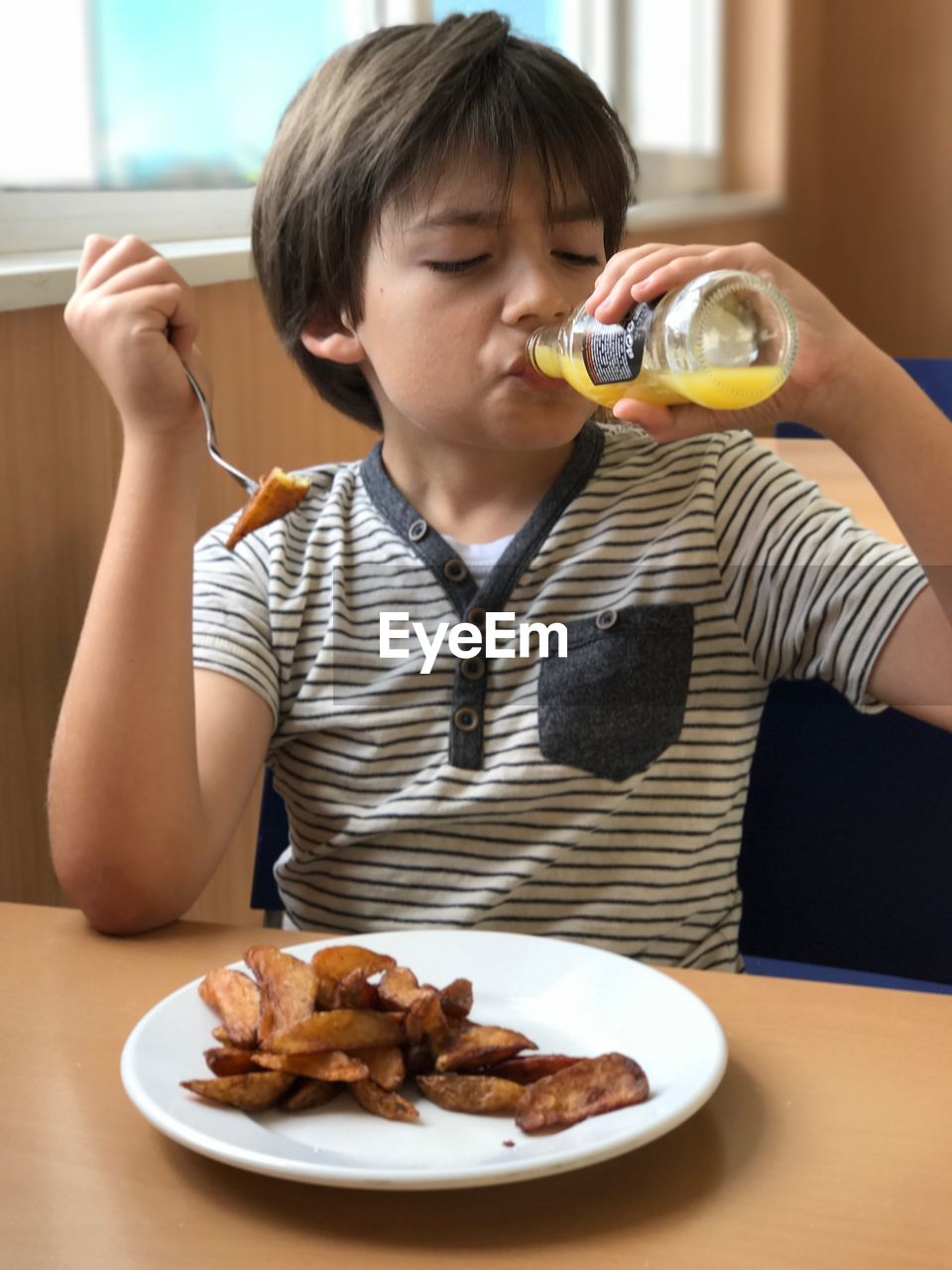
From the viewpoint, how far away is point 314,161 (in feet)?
3.54

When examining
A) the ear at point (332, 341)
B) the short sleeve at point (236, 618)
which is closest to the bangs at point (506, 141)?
the ear at point (332, 341)

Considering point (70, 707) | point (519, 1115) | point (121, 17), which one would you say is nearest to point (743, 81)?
point (121, 17)

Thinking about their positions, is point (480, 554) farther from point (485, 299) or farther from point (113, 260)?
point (113, 260)

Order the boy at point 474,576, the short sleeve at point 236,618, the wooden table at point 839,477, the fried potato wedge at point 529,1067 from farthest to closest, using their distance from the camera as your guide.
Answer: the wooden table at point 839,477 → the short sleeve at point 236,618 → the boy at point 474,576 → the fried potato wedge at point 529,1067

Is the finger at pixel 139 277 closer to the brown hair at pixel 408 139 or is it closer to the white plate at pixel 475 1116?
the brown hair at pixel 408 139

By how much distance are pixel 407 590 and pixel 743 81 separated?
3.49 m

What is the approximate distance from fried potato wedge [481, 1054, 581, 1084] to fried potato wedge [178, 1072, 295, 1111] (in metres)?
0.09

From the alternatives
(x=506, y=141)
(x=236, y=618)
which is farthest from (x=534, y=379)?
(x=236, y=618)

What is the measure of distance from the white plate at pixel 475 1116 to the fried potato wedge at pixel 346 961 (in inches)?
1.7

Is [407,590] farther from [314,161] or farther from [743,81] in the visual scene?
[743,81]

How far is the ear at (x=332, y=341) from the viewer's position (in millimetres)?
1129

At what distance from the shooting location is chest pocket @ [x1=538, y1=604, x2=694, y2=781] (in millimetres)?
1041

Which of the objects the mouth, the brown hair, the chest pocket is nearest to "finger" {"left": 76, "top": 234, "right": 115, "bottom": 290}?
the brown hair

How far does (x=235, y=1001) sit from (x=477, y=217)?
52 cm
